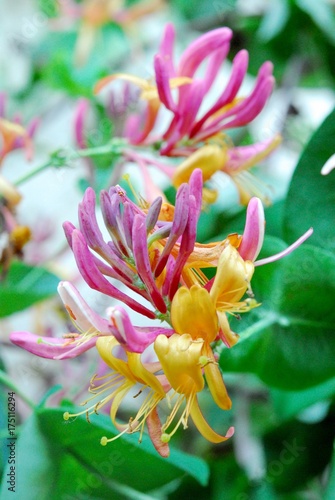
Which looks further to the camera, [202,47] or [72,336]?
[202,47]

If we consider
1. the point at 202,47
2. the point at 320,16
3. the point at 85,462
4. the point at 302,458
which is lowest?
the point at 302,458

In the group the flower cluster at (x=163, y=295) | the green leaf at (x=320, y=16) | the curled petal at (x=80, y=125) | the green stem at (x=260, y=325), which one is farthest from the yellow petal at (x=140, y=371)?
the green leaf at (x=320, y=16)

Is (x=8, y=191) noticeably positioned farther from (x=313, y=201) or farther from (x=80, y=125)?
(x=313, y=201)

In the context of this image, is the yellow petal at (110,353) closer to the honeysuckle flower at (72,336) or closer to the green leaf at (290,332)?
the honeysuckle flower at (72,336)

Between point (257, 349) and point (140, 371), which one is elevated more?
point (140, 371)

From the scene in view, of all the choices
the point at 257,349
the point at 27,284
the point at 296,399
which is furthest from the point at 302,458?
the point at 27,284

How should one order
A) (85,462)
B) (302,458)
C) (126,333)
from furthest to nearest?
(302,458) → (85,462) → (126,333)

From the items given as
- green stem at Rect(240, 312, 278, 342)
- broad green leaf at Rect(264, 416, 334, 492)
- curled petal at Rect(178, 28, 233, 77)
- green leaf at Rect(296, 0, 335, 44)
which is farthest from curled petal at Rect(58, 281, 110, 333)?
green leaf at Rect(296, 0, 335, 44)
